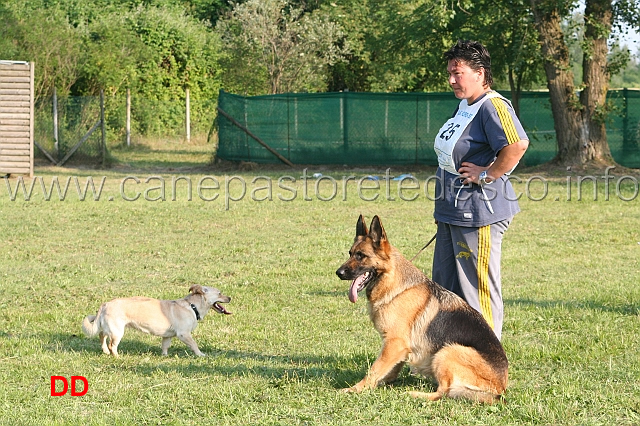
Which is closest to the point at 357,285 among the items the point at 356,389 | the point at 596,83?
the point at 356,389

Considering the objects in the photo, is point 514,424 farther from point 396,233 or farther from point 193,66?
point 193,66

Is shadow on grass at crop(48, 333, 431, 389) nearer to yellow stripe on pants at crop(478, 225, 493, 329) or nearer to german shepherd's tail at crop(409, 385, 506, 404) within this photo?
german shepherd's tail at crop(409, 385, 506, 404)

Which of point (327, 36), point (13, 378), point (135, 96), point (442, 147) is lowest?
point (13, 378)

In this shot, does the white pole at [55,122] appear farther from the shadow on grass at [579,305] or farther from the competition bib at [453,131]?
the competition bib at [453,131]

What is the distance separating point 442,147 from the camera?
5105mm

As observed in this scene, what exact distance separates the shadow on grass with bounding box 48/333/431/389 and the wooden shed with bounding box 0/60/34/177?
14.6 meters

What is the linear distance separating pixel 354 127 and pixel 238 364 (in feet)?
57.1

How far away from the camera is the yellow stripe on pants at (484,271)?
5.04m

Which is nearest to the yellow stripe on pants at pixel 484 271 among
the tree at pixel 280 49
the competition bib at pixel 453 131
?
the competition bib at pixel 453 131

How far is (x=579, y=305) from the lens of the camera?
7.48 metres

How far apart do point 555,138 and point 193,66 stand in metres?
17.3

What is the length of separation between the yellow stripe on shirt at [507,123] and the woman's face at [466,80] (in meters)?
0.14

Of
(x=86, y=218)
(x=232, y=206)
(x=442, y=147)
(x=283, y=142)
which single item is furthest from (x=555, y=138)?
(x=442, y=147)

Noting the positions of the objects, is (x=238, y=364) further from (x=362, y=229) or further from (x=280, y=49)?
(x=280, y=49)
